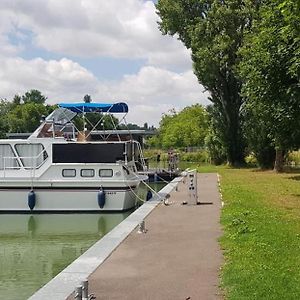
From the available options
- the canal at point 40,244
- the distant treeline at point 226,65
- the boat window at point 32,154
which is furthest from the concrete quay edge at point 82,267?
the distant treeline at point 226,65

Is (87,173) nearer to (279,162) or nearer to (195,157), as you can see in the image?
(279,162)

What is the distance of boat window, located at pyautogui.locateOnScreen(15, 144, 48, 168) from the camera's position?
2375cm

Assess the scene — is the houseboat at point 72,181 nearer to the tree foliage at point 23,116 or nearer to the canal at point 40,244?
the canal at point 40,244

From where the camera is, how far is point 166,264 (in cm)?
1026

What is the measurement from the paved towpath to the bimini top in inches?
411

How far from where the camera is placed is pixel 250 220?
15023mm

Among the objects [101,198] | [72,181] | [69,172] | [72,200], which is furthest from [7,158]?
[101,198]

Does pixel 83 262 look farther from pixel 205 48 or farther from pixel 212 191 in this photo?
pixel 205 48

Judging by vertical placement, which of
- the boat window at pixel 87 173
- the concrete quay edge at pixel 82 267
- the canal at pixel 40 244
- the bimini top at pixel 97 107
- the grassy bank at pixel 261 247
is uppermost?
the bimini top at pixel 97 107

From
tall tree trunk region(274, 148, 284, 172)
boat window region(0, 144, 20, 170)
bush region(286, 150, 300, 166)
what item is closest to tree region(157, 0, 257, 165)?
bush region(286, 150, 300, 166)

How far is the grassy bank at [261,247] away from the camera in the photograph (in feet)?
26.6

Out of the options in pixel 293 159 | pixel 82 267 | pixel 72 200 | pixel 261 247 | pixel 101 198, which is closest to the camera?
pixel 82 267

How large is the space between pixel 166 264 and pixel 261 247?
7.26ft

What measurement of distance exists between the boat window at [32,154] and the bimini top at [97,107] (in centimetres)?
377
